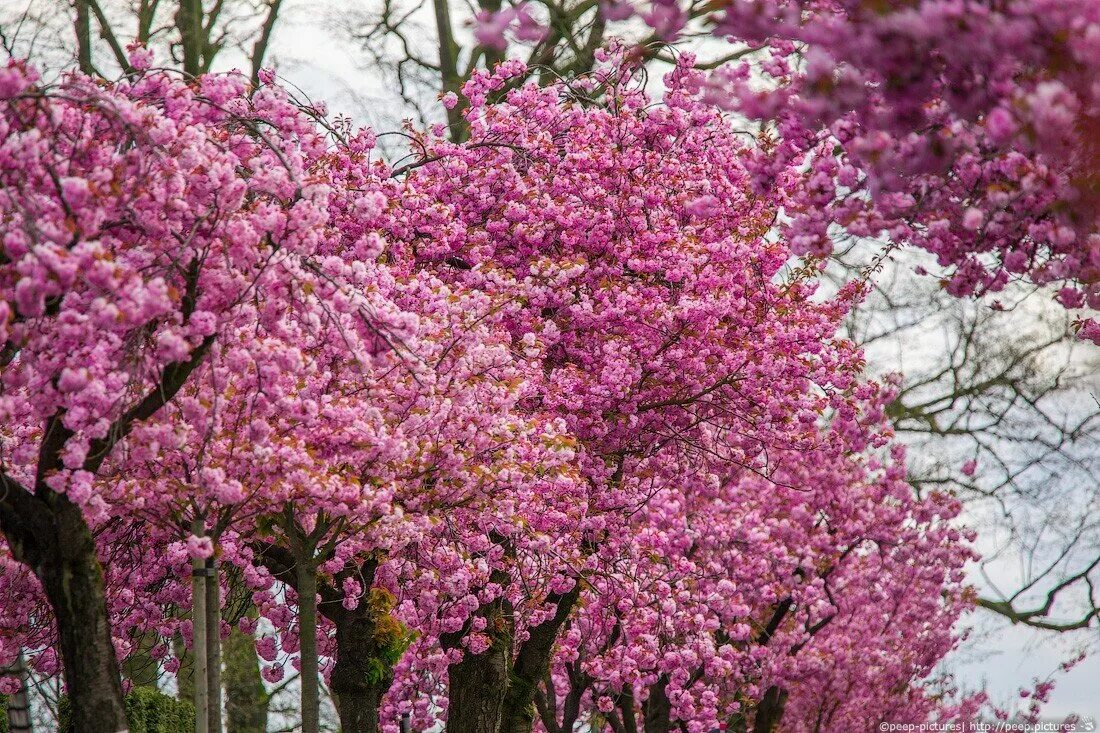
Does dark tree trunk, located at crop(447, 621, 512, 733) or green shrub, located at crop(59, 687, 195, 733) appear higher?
green shrub, located at crop(59, 687, 195, 733)

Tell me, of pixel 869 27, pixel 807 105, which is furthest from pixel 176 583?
pixel 869 27

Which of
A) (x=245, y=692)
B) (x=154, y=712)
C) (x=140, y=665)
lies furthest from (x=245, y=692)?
(x=154, y=712)

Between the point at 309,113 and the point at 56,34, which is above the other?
the point at 56,34

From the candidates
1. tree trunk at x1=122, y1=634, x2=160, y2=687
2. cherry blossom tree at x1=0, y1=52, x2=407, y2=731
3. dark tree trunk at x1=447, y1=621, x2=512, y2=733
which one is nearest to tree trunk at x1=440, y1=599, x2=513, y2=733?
dark tree trunk at x1=447, y1=621, x2=512, y2=733

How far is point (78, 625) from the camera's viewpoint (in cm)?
877

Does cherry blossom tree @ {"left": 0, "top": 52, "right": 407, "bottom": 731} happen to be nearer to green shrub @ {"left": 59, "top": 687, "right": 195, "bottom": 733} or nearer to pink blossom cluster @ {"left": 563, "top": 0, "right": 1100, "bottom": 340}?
pink blossom cluster @ {"left": 563, "top": 0, "right": 1100, "bottom": 340}

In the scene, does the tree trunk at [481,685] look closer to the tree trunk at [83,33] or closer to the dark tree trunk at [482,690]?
the dark tree trunk at [482,690]

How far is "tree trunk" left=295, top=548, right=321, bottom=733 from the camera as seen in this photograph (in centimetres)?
1162

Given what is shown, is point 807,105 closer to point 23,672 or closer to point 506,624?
point 506,624

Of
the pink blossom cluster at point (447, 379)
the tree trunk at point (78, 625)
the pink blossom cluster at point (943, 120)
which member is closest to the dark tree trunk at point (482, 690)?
the pink blossom cluster at point (447, 379)

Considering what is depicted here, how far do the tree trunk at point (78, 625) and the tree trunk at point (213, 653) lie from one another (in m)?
2.10

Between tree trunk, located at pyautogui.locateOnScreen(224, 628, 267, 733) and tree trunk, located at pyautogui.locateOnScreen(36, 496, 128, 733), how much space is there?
1684cm

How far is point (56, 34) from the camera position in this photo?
19750 millimetres

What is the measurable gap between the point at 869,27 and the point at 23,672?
1062cm
